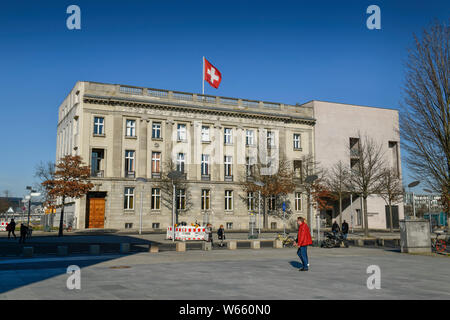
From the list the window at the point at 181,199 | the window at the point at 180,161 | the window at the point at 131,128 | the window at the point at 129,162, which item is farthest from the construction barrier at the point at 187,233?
the window at the point at 131,128

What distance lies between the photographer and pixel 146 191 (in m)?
44.9

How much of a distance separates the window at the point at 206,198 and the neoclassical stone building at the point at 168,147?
12 cm

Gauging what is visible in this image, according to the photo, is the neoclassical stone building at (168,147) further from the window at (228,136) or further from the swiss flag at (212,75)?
the swiss flag at (212,75)

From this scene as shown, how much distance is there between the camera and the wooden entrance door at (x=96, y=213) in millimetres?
42875

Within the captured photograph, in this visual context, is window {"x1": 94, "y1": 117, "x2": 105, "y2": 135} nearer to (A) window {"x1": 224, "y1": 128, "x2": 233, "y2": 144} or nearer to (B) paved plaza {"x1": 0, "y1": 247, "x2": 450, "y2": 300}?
(A) window {"x1": 224, "y1": 128, "x2": 233, "y2": 144}

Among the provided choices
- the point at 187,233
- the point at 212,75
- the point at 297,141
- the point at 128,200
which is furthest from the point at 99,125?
the point at 297,141

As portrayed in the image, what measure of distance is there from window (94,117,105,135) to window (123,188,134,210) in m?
6.88

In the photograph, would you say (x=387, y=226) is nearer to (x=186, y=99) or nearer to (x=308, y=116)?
(x=308, y=116)

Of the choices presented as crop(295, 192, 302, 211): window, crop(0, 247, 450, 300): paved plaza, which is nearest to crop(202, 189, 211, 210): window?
crop(295, 192, 302, 211): window

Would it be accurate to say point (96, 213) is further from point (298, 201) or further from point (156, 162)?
point (298, 201)

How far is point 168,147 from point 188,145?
2.48 metres

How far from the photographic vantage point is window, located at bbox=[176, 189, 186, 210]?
46500mm

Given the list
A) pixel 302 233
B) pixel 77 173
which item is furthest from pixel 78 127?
pixel 302 233
